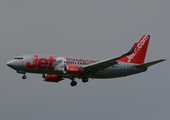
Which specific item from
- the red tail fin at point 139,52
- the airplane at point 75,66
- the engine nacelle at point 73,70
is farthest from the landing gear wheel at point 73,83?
the red tail fin at point 139,52

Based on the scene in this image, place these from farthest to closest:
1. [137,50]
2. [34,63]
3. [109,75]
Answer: [137,50], [109,75], [34,63]

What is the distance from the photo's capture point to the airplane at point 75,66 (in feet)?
309

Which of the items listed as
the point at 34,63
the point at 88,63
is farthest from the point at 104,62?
the point at 34,63

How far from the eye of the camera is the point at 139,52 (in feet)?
355

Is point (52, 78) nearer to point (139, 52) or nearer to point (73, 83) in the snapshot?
point (73, 83)

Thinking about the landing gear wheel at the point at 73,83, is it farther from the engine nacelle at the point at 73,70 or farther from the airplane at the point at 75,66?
the engine nacelle at the point at 73,70

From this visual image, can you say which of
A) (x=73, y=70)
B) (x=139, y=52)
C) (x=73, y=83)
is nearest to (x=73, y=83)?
(x=73, y=83)

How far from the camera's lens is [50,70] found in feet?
310

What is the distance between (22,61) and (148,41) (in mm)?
27884

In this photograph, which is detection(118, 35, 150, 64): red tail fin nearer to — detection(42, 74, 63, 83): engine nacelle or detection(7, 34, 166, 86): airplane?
detection(7, 34, 166, 86): airplane

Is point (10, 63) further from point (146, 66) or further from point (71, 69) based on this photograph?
point (146, 66)

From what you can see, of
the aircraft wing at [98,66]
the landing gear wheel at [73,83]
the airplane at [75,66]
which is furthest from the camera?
the landing gear wheel at [73,83]

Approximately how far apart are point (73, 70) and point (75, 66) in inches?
50.5

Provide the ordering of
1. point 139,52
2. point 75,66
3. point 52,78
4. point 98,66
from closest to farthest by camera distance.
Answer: point 75,66 < point 98,66 < point 52,78 < point 139,52
